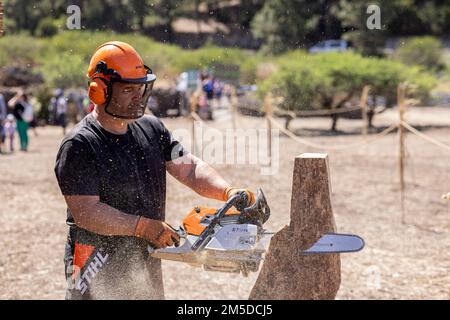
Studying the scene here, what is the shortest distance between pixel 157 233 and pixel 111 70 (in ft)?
2.02

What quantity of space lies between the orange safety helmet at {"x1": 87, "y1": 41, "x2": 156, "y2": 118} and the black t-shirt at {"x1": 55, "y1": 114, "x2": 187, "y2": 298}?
13cm

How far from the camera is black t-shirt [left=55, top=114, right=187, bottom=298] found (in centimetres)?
260

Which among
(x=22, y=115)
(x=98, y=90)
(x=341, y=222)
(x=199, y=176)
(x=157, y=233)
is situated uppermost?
(x=98, y=90)

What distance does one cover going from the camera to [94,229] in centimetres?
262

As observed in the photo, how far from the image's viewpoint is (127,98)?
8.79 feet

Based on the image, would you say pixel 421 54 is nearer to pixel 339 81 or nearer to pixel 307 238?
pixel 339 81

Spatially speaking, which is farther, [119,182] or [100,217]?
[119,182]

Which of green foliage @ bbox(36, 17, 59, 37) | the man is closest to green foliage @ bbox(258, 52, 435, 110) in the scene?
the man

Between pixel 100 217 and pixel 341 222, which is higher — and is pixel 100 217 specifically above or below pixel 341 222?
above

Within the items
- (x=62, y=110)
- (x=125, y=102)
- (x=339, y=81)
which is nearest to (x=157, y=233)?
(x=125, y=102)

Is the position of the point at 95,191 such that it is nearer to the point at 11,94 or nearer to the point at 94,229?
the point at 94,229

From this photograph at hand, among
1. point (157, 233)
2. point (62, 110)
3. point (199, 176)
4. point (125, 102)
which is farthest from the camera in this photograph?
point (62, 110)

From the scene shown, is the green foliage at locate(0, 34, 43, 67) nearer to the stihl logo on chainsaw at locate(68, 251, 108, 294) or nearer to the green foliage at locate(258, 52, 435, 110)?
the green foliage at locate(258, 52, 435, 110)

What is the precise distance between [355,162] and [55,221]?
634 centimetres
